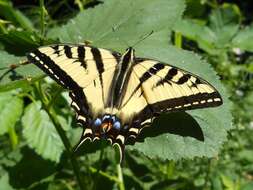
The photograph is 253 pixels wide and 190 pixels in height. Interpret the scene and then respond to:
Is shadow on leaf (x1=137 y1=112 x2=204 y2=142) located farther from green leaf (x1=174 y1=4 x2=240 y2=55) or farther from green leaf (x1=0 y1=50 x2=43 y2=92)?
green leaf (x1=174 y1=4 x2=240 y2=55)

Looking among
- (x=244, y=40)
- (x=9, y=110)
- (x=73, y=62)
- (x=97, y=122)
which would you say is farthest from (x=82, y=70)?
(x=244, y=40)

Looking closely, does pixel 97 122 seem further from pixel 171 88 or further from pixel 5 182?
pixel 5 182

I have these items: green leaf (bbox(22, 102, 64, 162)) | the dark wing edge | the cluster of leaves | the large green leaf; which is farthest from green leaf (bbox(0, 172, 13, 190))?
the dark wing edge

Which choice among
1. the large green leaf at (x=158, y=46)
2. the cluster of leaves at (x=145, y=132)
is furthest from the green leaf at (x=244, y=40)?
the large green leaf at (x=158, y=46)

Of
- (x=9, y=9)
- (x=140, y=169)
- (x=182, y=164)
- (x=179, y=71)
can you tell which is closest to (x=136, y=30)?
(x=179, y=71)

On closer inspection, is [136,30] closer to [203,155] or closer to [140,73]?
[140,73]

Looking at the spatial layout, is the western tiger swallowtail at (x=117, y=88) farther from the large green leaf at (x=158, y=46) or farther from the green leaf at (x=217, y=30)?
the green leaf at (x=217, y=30)

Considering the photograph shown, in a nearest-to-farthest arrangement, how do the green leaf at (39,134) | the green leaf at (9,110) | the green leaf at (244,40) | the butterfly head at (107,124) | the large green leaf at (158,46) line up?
the large green leaf at (158,46) < the butterfly head at (107,124) < the green leaf at (9,110) < the green leaf at (39,134) < the green leaf at (244,40)
